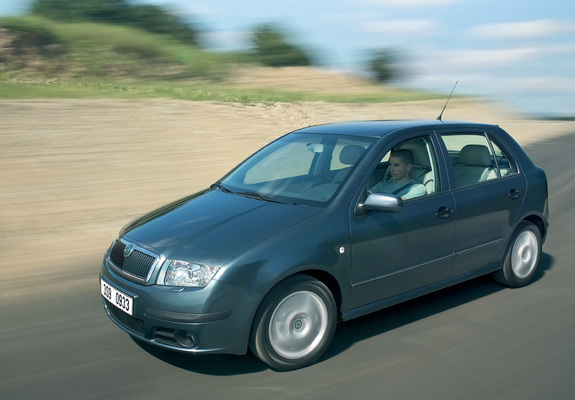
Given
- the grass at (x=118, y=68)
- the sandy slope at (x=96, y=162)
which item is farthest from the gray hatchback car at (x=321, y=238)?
the grass at (x=118, y=68)

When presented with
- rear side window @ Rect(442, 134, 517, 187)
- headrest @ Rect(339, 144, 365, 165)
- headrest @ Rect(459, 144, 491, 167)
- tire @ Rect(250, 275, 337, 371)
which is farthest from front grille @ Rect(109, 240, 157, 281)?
headrest @ Rect(459, 144, 491, 167)

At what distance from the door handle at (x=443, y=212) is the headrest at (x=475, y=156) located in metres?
0.80

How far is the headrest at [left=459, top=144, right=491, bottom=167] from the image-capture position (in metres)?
5.88

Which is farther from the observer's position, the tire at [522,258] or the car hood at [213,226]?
the tire at [522,258]

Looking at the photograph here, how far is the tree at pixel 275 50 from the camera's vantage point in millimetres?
41031

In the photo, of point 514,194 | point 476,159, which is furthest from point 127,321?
point 514,194

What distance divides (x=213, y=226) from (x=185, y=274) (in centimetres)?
48

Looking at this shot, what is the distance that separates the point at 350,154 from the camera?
201 inches

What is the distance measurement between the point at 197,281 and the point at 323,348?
1072 mm

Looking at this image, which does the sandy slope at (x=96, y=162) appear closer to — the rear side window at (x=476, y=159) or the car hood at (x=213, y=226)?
the car hood at (x=213, y=226)

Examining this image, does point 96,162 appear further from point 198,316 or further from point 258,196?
point 198,316

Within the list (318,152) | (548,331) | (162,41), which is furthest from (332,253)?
(162,41)

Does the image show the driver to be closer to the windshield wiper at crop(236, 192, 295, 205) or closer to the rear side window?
the rear side window

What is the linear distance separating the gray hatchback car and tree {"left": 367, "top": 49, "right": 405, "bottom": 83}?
128 ft
